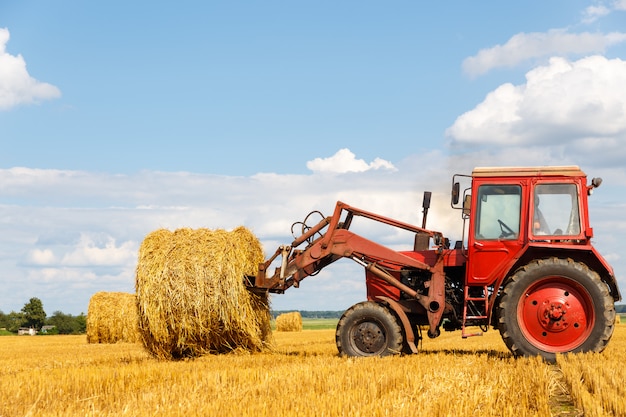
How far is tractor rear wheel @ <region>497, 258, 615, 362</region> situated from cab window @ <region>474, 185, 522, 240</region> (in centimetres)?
62

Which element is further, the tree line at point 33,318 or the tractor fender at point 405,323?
the tree line at point 33,318

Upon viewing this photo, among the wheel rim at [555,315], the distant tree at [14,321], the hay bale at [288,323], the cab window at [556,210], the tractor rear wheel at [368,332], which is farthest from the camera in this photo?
the distant tree at [14,321]

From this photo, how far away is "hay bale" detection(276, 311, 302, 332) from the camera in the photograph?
27.6 meters

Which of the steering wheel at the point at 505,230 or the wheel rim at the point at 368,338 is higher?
the steering wheel at the point at 505,230

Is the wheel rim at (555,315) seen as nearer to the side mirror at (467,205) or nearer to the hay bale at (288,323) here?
the side mirror at (467,205)

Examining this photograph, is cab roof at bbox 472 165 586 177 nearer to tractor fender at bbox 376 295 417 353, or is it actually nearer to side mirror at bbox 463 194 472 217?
→ side mirror at bbox 463 194 472 217

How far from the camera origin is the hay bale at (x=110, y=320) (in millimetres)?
20656

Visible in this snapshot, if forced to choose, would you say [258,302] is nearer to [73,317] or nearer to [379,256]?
[379,256]

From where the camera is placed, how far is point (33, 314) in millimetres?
46188

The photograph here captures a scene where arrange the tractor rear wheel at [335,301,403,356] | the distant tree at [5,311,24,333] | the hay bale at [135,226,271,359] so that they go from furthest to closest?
the distant tree at [5,311,24,333] < the hay bale at [135,226,271,359] < the tractor rear wheel at [335,301,403,356]

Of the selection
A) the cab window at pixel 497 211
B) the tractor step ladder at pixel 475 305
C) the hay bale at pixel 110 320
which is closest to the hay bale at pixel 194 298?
the tractor step ladder at pixel 475 305

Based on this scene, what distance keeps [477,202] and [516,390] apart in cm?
379

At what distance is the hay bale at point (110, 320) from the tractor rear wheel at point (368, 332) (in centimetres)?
1185

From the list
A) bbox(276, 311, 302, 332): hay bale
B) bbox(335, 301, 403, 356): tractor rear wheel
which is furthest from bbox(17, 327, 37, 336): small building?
bbox(335, 301, 403, 356): tractor rear wheel
